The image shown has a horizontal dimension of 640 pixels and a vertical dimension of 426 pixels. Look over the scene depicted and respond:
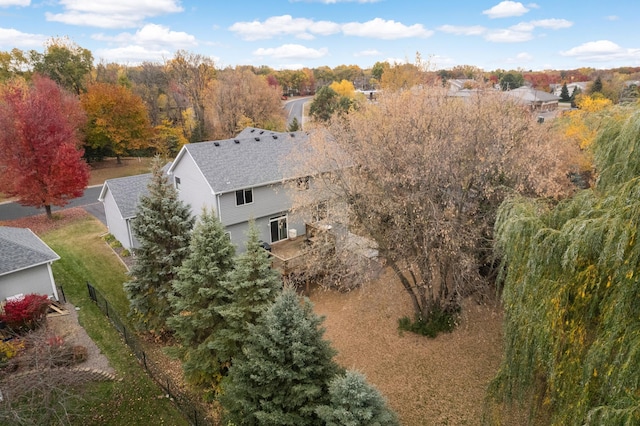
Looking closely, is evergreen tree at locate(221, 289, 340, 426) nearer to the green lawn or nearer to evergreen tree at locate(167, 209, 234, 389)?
evergreen tree at locate(167, 209, 234, 389)

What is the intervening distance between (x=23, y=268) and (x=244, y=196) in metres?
10.2

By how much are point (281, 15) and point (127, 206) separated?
18605mm

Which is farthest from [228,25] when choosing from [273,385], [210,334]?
[273,385]

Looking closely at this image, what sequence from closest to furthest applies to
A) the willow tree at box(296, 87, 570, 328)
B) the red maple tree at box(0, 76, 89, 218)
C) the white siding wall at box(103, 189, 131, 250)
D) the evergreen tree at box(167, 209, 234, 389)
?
1. the evergreen tree at box(167, 209, 234, 389)
2. the willow tree at box(296, 87, 570, 328)
3. the white siding wall at box(103, 189, 131, 250)
4. the red maple tree at box(0, 76, 89, 218)

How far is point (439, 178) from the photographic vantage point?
42.4 ft

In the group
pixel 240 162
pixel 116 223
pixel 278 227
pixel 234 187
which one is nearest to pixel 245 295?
pixel 234 187

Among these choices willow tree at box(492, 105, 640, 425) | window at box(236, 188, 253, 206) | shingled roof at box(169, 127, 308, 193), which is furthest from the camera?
window at box(236, 188, 253, 206)

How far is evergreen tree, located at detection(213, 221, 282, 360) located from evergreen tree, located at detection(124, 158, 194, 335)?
172 inches

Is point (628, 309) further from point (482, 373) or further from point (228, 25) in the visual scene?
point (228, 25)

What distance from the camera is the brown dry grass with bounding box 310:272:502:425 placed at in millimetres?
12000

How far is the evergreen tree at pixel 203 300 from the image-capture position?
12.4m

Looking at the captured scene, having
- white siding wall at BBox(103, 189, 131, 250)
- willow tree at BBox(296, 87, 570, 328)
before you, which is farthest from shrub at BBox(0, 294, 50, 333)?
willow tree at BBox(296, 87, 570, 328)

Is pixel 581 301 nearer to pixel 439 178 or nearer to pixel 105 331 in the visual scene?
pixel 439 178

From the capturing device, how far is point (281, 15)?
→ 1153 inches
